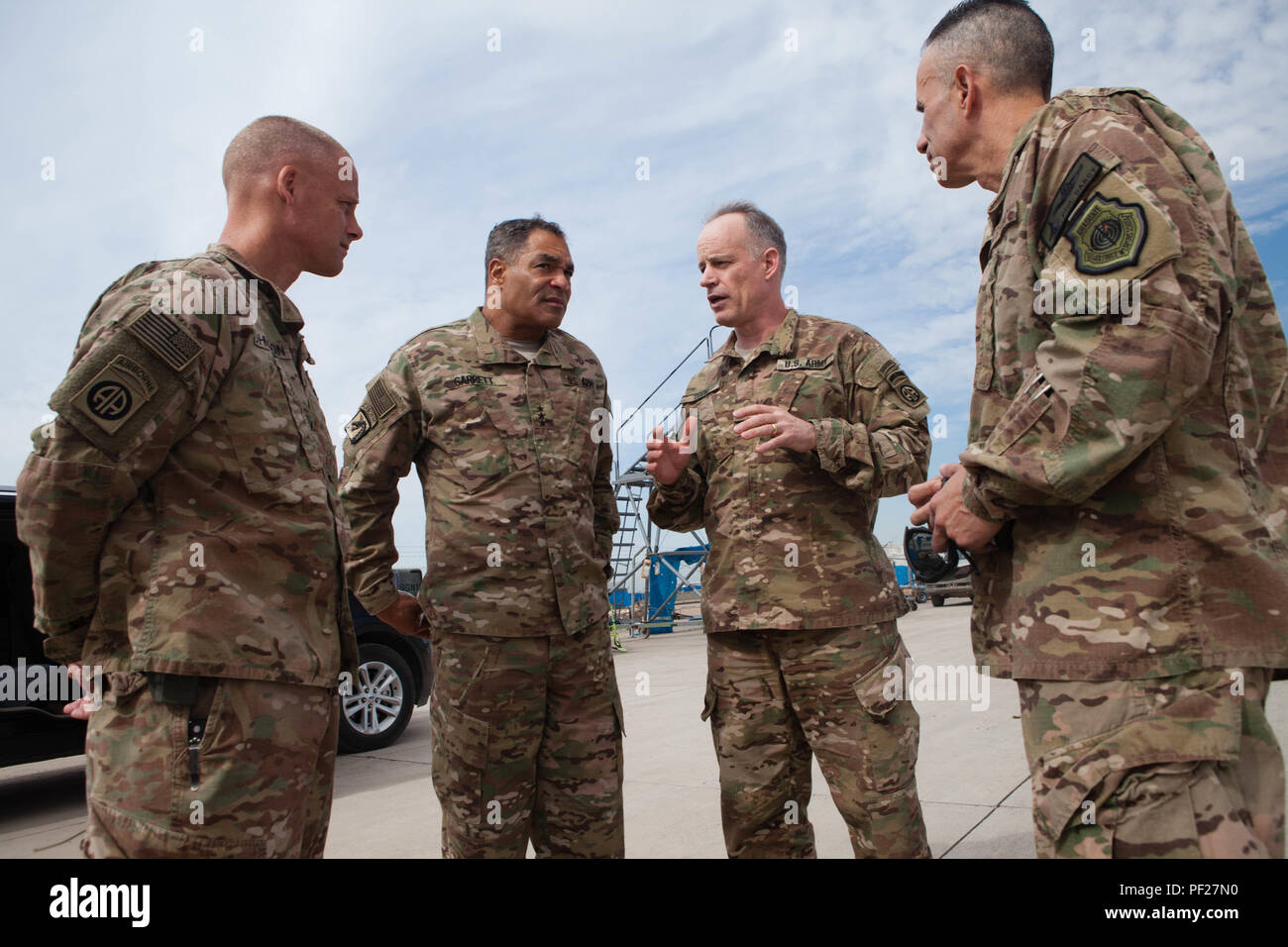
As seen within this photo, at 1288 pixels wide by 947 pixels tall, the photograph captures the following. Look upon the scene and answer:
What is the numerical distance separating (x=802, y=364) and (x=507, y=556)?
1.17 meters

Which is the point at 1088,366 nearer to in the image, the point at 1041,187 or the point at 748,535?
the point at 1041,187

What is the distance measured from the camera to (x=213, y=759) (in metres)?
1.64

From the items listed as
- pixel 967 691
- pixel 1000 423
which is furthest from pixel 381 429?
pixel 967 691

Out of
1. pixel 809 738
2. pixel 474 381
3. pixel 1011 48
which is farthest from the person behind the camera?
pixel 474 381

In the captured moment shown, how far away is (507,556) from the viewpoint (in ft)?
8.77

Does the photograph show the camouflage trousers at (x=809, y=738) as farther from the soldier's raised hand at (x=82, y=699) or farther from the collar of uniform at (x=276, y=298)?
the soldier's raised hand at (x=82, y=699)

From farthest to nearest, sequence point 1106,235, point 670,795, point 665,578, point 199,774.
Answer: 1. point 665,578
2. point 670,795
3. point 199,774
4. point 1106,235

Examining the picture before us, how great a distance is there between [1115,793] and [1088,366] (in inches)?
26.2

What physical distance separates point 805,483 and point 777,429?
0.33 metres

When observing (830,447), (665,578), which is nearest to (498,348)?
(830,447)

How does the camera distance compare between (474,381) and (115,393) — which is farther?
(474,381)

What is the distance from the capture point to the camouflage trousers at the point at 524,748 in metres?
2.56

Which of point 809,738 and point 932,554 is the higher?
point 932,554

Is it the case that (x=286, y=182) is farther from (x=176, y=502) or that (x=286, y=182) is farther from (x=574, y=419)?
(x=574, y=419)
